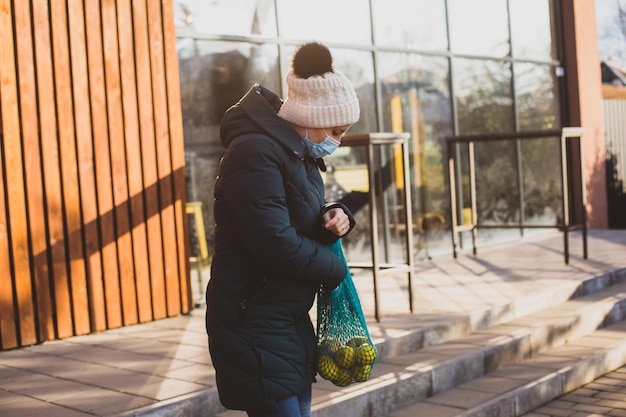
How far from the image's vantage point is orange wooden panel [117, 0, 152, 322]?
584cm

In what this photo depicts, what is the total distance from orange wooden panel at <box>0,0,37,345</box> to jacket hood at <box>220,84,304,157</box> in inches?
125

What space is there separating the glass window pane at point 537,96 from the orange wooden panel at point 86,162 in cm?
651

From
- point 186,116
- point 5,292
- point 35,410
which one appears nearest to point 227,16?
point 186,116

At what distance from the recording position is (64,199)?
548 centimetres

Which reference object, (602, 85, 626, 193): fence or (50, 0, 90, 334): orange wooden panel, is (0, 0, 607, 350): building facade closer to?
(50, 0, 90, 334): orange wooden panel

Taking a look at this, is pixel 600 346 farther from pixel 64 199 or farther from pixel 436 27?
pixel 436 27

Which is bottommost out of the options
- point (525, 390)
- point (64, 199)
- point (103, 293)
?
point (525, 390)

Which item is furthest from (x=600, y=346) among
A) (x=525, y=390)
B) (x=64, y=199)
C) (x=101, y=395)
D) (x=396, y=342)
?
(x=64, y=199)

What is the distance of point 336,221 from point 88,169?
3603 mm

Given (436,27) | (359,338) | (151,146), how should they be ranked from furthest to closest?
(436,27) → (151,146) → (359,338)

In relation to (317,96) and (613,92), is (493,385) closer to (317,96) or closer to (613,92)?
(317,96)

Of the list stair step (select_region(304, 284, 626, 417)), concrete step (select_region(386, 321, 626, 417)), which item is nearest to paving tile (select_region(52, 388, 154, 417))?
stair step (select_region(304, 284, 626, 417))

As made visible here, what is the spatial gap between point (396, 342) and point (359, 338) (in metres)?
2.52

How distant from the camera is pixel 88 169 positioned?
5617mm
